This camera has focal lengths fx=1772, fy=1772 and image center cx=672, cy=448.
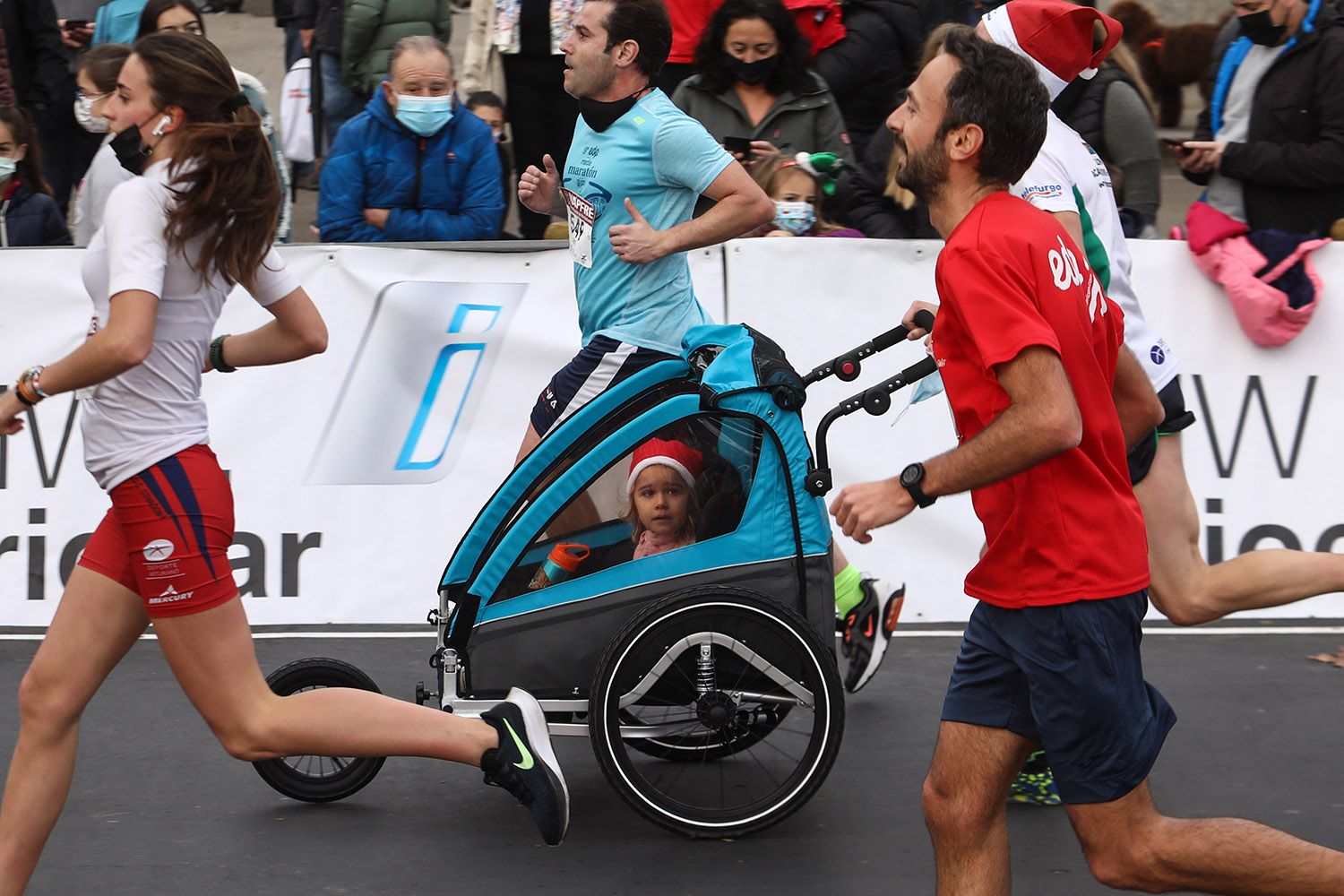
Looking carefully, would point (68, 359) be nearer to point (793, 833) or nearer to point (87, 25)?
point (793, 833)

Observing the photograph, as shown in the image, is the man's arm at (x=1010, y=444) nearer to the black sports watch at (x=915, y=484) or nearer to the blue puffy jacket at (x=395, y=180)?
the black sports watch at (x=915, y=484)

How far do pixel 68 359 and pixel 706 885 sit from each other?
188 cm

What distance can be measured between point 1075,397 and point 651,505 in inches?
60.5

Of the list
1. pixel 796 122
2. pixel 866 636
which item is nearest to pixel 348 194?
pixel 796 122

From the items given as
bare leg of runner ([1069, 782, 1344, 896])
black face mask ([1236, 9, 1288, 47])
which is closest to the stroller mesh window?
bare leg of runner ([1069, 782, 1344, 896])

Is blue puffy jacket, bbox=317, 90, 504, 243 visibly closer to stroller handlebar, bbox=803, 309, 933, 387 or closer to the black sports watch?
stroller handlebar, bbox=803, 309, 933, 387

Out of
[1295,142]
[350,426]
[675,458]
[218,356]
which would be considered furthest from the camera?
[1295,142]

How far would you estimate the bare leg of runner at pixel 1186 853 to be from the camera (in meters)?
3.19

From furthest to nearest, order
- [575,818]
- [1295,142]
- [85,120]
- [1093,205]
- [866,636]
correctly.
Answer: [85,120] → [1295,142] → [866,636] → [575,818] → [1093,205]

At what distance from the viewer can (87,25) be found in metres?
9.14

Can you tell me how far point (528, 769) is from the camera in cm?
404

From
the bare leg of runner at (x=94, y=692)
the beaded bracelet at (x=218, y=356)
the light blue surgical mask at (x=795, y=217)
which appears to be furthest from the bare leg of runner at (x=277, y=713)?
the light blue surgical mask at (x=795, y=217)

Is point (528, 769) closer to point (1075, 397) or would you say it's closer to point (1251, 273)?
point (1075, 397)

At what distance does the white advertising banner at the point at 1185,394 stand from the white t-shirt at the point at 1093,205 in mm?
1821
